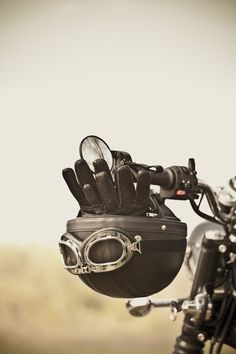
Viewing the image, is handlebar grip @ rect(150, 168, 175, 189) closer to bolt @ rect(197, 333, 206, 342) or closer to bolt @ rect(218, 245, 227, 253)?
bolt @ rect(218, 245, 227, 253)

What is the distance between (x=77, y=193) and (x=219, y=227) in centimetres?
32

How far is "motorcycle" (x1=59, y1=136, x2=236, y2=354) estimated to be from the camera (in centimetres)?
74

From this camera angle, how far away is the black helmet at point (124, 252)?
852 millimetres

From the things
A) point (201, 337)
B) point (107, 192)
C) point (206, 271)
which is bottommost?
point (201, 337)

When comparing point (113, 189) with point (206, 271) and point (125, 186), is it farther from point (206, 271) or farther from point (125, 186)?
point (206, 271)

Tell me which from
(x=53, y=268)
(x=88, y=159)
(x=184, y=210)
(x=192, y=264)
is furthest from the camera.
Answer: (x=53, y=268)

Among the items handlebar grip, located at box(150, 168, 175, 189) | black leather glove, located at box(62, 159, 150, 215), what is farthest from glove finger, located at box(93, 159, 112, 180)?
handlebar grip, located at box(150, 168, 175, 189)

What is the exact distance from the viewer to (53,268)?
2.60 meters

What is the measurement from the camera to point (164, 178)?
0.80 metres

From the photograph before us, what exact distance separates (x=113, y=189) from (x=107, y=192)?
1cm

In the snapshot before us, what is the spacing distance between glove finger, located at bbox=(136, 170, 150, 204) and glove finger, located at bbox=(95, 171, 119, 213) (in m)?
0.05

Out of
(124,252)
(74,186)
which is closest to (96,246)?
(124,252)

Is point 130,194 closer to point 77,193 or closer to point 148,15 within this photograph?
point 77,193

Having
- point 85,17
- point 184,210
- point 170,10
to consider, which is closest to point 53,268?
point 184,210
